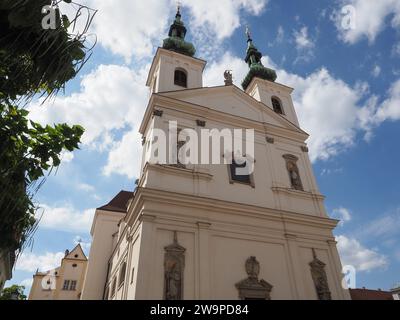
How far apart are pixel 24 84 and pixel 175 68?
45.5 ft

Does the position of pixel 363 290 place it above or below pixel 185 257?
above

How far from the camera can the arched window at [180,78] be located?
1639 cm

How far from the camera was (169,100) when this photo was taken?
45.4 feet

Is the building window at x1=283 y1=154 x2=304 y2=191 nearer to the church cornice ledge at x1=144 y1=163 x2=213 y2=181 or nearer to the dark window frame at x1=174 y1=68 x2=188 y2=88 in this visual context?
the church cornice ledge at x1=144 y1=163 x2=213 y2=181

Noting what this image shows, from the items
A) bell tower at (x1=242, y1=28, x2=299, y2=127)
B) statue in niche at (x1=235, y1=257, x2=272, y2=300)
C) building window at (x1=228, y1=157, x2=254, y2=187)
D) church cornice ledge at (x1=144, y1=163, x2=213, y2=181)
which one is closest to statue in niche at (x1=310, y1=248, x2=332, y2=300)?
statue in niche at (x1=235, y1=257, x2=272, y2=300)

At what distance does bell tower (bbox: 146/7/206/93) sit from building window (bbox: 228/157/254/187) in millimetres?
5178

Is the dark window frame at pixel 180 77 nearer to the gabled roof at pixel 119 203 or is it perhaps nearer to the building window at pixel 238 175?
the building window at pixel 238 175

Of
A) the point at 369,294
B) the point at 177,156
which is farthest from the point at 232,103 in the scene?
the point at 369,294

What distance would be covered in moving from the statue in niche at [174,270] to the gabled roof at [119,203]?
43.1 feet

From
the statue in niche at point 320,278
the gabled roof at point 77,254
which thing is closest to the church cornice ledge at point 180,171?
the statue in niche at point 320,278

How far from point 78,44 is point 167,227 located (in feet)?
25.8
